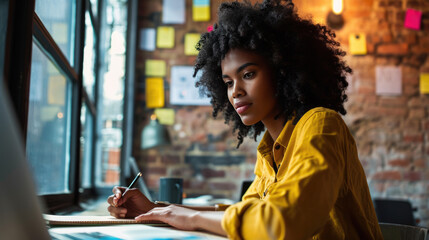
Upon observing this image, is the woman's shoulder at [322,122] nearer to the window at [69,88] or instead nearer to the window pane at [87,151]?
the window at [69,88]

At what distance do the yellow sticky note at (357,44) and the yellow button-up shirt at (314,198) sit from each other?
2.49 meters

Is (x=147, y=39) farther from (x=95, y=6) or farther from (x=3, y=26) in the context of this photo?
(x=3, y=26)

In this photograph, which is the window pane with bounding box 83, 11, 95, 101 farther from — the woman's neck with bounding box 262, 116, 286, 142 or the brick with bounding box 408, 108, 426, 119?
the brick with bounding box 408, 108, 426, 119

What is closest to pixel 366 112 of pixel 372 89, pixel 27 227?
pixel 372 89

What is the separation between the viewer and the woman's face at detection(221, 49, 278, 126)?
113cm

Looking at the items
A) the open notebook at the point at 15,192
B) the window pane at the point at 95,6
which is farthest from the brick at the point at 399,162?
the open notebook at the point at 15,192

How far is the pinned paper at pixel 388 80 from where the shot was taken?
10.7ft

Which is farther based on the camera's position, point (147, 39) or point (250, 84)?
point (147, 39)

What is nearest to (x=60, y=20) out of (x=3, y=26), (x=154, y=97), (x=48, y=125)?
(x=48, y=125)

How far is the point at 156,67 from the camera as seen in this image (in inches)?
129

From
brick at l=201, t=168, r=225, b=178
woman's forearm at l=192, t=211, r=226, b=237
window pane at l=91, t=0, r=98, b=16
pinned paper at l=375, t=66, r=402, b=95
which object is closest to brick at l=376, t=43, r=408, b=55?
pinned paper at l=375, t=66, r=402, b=95

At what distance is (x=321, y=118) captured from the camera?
890 millimetres

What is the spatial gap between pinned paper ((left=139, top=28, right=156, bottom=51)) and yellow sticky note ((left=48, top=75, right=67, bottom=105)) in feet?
5.29

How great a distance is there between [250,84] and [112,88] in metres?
2.07
